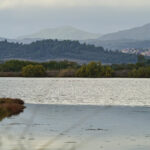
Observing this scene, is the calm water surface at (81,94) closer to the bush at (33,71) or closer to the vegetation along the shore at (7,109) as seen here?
the vegetation along the shore at (7,109)

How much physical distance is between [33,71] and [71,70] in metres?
14.9

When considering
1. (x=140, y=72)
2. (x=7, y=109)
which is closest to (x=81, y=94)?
(x=7, y=109)

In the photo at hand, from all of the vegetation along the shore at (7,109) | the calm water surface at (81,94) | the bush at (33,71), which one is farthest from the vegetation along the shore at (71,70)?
the vegetation along the shore at (7,109)

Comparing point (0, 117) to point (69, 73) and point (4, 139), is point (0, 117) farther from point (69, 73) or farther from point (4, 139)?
point (69, 73)

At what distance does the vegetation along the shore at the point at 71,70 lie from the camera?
14312 centimetres

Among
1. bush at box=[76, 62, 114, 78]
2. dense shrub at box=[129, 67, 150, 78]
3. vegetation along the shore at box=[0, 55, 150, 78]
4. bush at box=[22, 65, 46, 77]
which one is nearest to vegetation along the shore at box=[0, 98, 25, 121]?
vegetation along the shore at box=[0, 55, 150, 78]

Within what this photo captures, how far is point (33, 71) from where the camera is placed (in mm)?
146125

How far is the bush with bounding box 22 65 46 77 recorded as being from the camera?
141 meters

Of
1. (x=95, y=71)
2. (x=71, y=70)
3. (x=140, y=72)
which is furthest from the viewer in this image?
(x=71, y=70)

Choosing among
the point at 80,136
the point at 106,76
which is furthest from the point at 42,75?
the point at 80,136

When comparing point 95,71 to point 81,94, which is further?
point 95,71

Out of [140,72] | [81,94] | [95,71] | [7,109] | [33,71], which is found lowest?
[140,72]

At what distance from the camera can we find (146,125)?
2875 centimetres

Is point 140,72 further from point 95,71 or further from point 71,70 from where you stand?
point 71,70
